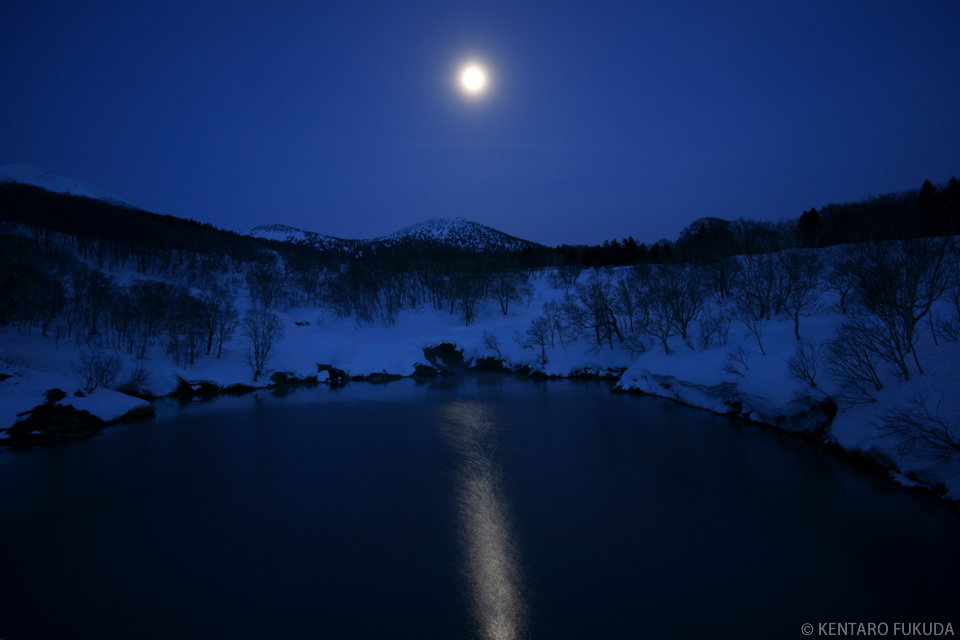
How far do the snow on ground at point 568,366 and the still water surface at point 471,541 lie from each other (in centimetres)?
181

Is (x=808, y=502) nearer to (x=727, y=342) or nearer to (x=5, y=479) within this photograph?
(x=727, y=342)

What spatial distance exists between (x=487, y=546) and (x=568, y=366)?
3488 cm

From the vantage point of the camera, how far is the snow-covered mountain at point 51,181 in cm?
14188

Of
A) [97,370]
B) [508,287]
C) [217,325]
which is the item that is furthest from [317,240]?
[97,370]

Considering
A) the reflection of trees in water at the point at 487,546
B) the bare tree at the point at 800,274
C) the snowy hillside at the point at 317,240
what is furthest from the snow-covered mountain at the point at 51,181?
the bare tree at the point at 800,274

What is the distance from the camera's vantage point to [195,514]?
531 inches

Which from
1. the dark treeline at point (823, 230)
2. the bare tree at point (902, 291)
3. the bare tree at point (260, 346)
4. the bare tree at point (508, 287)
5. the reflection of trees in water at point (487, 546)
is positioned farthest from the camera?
the bare tree at point (508, 287)

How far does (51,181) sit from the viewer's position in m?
149

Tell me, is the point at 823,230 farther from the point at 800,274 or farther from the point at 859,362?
the point at 859,362

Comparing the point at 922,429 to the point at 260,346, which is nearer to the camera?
the point at 922,429

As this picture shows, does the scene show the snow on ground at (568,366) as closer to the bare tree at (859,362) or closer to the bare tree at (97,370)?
the bare tree at (859,362)

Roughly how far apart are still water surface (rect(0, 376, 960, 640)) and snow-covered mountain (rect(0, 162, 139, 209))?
171 m

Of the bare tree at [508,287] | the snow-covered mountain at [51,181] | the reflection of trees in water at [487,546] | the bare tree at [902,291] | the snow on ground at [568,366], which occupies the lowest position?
the reflection of trees in water at [487,546]

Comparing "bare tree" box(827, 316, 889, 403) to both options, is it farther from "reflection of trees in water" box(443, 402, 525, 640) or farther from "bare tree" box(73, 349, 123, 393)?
"bare tree" box(73, 349, 123, 393)
